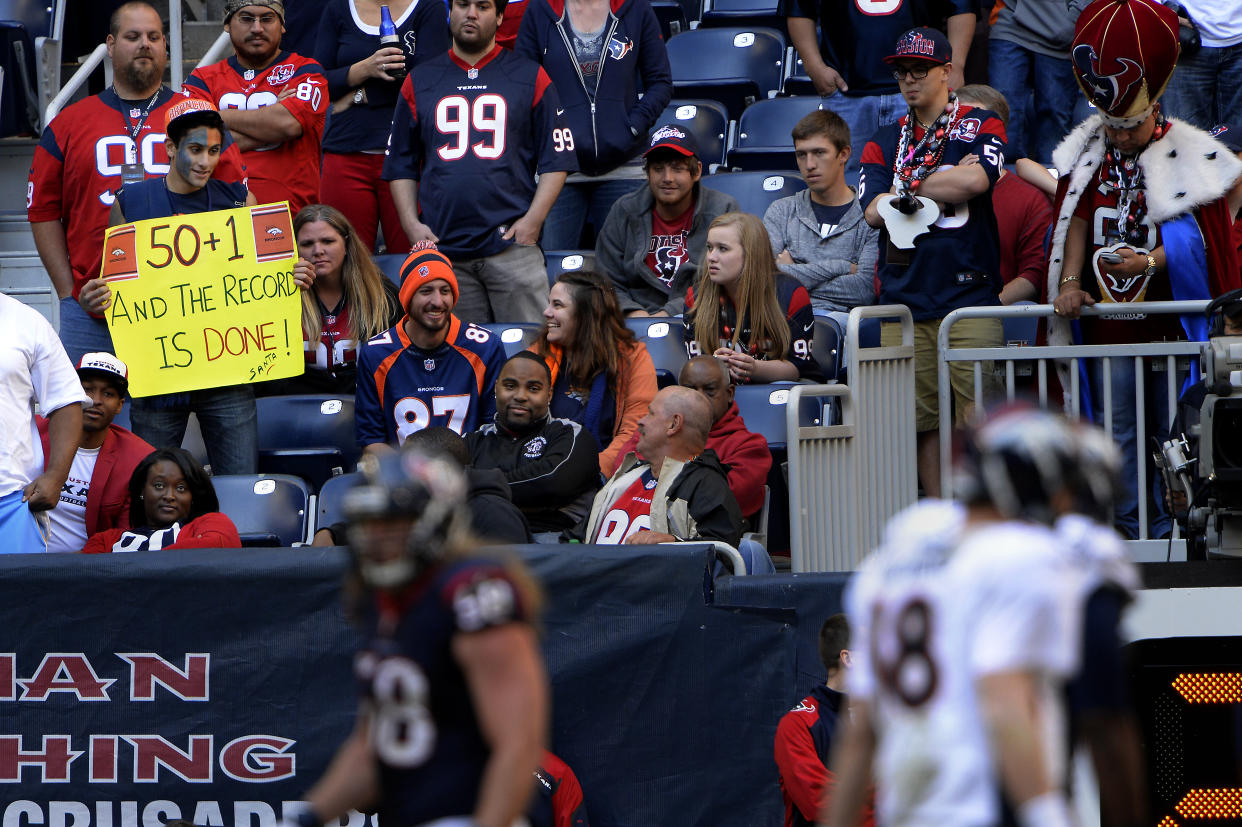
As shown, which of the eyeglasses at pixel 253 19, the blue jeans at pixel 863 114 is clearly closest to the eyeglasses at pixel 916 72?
the blue jeans at pixel 863 114

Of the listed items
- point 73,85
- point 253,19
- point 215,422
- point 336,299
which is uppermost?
point 253,19

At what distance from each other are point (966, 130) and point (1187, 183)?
118 cm

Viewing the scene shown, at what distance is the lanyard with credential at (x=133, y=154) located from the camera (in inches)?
327

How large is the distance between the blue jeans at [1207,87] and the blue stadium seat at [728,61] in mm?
2791

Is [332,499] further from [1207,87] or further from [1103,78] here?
[1207,87]

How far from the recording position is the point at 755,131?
10516 mm

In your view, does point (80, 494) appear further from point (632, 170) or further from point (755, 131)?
point (755, 131)

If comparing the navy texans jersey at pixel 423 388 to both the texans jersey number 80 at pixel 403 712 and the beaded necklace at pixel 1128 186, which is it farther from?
the texans jersey number 80 at pixel 403 712

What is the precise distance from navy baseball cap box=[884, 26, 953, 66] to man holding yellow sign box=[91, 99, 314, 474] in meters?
2.83

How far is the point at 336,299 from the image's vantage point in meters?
8.27

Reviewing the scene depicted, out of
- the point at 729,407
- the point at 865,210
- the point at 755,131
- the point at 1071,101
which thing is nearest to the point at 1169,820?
the point at 729,407

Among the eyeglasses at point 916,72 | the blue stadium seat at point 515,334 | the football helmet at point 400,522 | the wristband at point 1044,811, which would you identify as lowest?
the wristband at point 1044,811

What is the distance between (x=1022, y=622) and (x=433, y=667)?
116 centimetres

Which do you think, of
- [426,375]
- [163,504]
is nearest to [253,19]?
[426,375]
